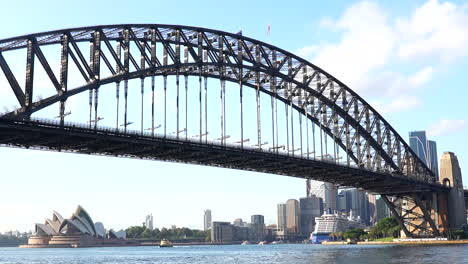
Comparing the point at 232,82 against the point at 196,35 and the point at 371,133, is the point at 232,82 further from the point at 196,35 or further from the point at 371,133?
the point at 371,133

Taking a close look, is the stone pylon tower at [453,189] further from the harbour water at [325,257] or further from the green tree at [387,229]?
the green tree at [387,229]

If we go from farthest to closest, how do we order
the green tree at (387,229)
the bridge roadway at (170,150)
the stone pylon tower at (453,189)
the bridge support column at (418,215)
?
the green tree at (387,229) < the stone pylon tower at (453,189) < the bridge support column at (418,215) < the bridge roadway at (170,150)

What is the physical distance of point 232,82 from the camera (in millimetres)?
92500

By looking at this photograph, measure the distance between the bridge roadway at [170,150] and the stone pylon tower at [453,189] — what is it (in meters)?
15.9

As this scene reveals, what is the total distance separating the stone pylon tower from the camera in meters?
120

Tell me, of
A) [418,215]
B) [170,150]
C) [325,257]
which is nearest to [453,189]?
[418,215]

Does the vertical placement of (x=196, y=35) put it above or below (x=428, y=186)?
above

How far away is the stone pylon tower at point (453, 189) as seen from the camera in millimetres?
120375

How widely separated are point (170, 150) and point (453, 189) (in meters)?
69.7

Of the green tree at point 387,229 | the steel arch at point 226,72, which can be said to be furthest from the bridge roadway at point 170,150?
the green tree at point 387,229

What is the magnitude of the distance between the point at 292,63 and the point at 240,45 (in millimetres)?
13693

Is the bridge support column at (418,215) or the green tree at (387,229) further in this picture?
the green tree at (387,229)

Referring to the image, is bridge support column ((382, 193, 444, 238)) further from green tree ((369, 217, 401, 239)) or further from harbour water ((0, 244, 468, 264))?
green tree ((369, 217, 401, 239))

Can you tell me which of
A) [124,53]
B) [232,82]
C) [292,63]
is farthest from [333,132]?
[124,53]
